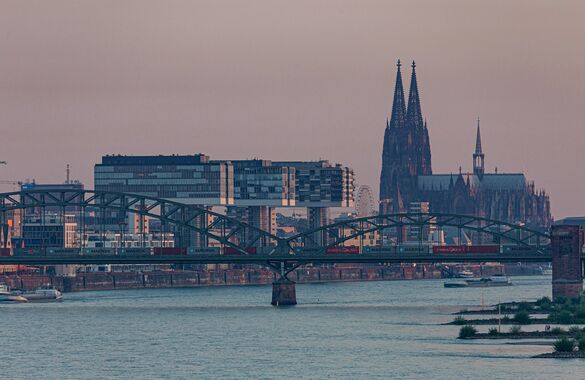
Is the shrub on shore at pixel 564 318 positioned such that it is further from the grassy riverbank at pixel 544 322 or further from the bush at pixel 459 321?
the bush at pixel 459 321

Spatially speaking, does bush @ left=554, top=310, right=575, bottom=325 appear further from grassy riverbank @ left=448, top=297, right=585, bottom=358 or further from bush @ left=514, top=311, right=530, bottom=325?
bush @ left=514, top=311, right=530, bottom=325

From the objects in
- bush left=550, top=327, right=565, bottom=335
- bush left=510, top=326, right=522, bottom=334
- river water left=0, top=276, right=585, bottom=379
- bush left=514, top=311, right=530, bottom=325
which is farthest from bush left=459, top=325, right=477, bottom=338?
bush left=514, top=311, right=530, bottom=325

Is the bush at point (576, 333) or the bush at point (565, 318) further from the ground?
the bush at point (565, 318)

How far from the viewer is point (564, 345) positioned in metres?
131

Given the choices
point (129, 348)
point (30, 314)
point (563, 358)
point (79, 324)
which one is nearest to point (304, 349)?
point (129, 348)

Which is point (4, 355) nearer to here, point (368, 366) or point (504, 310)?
point (368, 366)

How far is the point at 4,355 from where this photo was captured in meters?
141

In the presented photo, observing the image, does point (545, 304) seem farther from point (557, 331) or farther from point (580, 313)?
point (557, 331)

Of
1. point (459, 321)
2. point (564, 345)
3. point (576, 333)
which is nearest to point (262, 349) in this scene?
point (576, 333)

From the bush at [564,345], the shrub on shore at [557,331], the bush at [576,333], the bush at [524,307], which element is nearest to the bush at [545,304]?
the bush at [524,307]

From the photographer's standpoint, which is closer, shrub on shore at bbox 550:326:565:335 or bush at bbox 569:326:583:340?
bush at bbox 569:326:583:340

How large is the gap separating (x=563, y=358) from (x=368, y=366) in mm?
12897

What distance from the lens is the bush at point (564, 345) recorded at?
131m

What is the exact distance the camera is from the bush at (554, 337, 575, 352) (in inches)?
5143
